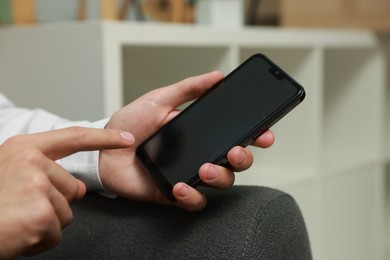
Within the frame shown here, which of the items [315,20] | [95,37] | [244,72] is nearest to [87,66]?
[95,37]

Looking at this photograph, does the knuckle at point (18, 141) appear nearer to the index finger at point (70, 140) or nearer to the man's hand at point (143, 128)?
the index finger at point (70, 140)

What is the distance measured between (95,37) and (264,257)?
1.73ft

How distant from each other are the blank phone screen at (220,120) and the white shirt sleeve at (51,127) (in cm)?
7

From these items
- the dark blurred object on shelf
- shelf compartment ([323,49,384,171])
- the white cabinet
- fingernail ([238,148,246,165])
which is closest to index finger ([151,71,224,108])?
fingernail ([238,148,246,165])

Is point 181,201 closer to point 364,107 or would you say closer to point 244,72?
point 244,72

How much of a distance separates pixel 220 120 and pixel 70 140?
0.16 m

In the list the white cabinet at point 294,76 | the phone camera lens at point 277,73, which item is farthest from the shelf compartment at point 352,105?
the phone camera lens at point 277,73

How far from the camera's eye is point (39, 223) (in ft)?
1.39

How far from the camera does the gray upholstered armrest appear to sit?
49 cm

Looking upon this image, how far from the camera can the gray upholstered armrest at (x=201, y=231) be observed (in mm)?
486

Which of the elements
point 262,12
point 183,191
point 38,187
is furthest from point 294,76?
point 38,187

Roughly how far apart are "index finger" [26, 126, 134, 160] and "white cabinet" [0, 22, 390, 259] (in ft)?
1.21

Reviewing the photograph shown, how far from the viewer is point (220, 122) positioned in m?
0.58

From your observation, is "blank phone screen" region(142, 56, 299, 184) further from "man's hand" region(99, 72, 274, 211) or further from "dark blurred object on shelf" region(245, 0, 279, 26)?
"dark blurred object on shelf" region(245, 0, 279, 26)
